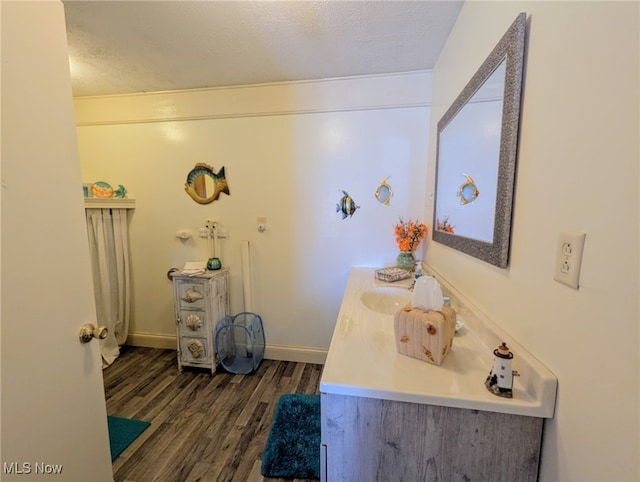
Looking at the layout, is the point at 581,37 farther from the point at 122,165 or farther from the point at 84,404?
the point at 122,165

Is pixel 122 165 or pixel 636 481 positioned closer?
pixel 636 481

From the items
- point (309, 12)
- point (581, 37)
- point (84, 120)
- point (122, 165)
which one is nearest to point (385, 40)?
point (309, 12)

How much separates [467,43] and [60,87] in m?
1.56

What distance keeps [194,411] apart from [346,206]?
1.77 metres

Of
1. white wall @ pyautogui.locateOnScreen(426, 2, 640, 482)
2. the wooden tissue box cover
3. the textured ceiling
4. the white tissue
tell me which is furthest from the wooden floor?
the textured ceiling

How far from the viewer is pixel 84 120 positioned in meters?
2.31

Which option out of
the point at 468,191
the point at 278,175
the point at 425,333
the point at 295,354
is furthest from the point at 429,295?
the point at 295,354

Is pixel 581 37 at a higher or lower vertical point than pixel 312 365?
higher

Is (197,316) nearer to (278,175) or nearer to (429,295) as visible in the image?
(278,175)

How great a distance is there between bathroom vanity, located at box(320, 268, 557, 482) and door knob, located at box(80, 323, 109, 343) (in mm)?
767

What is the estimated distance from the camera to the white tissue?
797 mm

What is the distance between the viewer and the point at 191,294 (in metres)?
2.05

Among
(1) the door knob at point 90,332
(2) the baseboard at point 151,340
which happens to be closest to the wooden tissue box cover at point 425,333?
(1) the door knob at point 90,332

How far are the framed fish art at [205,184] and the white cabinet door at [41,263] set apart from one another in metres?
1.36
